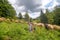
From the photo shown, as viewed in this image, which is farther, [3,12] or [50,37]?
[3,12]

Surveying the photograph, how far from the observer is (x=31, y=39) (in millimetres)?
10078

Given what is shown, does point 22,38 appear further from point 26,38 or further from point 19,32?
point 19,32

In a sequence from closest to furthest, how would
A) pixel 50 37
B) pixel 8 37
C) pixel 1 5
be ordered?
1. pixel 8 37
2. pixel 50 37
3. pixel 1 5

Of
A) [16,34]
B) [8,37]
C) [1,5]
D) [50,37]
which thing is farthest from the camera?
[1,5]

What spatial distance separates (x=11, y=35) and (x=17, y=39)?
557mm

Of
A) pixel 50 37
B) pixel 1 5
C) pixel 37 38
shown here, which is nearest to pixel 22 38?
pixel 37 38

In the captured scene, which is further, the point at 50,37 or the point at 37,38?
the point at 50,37

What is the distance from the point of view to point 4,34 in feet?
33.7

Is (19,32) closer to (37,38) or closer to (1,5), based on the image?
(37,38)

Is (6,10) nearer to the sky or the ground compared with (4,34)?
nearer to the sky

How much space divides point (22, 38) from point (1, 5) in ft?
79.2

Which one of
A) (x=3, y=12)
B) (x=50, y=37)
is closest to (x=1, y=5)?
(x=3, y=12)

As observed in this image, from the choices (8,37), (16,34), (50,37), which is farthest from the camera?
(50,37)

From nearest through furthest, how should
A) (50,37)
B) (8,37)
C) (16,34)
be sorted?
(8,37) < (16,34) < (50,37)
